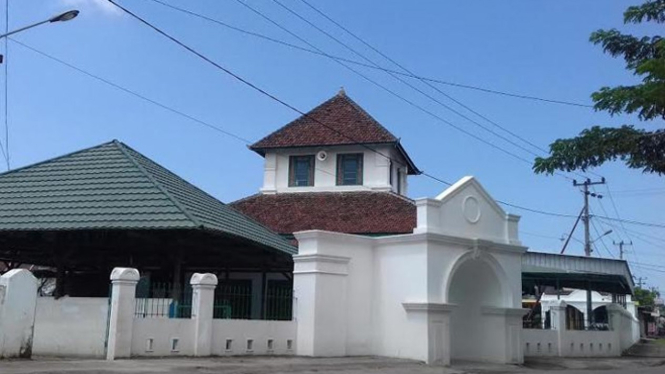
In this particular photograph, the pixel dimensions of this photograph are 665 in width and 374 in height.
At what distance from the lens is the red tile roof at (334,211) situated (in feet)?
88.3

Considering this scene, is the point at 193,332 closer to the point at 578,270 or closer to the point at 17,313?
the point at 17,313

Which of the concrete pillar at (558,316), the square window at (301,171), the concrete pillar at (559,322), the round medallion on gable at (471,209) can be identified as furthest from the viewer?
the square window at (301,171)

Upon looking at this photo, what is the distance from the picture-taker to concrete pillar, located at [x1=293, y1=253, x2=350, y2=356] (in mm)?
18125

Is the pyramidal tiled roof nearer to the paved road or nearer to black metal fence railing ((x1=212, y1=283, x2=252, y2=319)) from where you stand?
black metal fence railing ((x1=212, y1=283, x2=252, y2=319))

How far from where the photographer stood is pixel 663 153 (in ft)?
44.0

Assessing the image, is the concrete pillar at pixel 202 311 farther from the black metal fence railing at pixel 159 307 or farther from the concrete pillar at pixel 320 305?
the concrete pillar at pixel 320 305

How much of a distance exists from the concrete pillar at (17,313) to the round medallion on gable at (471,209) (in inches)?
434

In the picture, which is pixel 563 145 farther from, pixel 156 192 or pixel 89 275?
pixel 89 275

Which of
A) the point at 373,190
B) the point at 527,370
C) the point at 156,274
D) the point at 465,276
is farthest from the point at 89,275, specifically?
the point at 527,370

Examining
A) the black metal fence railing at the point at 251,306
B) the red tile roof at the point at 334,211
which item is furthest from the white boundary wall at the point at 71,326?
the red tile roof at the point at 334,211

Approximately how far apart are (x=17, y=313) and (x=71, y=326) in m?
1.58

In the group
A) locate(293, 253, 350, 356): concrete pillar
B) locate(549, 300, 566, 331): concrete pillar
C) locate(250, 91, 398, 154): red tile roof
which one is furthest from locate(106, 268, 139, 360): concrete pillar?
locate(250, 91, 398, 154): red tile roof

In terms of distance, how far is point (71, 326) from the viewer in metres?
15.6

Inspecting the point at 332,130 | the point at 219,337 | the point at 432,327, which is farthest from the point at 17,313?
the point at 332,130
